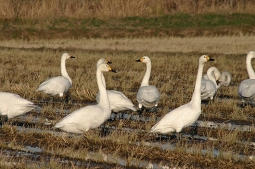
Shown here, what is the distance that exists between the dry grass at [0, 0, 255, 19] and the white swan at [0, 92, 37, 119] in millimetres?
22347

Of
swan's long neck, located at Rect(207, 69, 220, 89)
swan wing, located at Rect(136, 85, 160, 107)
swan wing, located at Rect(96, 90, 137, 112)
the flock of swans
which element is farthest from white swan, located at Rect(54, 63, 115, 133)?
swan's long neck, located at Rect(207, 69, 220, 89)

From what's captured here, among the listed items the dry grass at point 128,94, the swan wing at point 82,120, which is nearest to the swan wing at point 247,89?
the dry grass at point 128,94

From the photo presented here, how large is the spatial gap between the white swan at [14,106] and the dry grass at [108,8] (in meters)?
22.3

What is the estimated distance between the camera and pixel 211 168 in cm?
723

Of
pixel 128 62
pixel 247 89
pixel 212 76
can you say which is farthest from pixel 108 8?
pixel 247 89

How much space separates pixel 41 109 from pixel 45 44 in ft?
53.4

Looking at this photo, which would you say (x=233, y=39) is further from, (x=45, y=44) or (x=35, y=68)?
(x=35, y=68)

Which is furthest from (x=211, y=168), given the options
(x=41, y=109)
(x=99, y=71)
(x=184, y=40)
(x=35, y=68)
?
(x=184, y=40)

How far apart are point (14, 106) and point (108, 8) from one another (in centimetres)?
2447

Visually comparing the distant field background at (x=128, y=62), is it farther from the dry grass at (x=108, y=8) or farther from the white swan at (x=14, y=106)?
the white swan at (x=14, y=106)

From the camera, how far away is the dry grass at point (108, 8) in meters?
32.0

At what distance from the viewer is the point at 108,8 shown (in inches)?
1326

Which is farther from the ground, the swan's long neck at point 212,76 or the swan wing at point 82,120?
the swan's long neck at point 212,76

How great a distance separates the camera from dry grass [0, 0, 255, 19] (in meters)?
32.0
